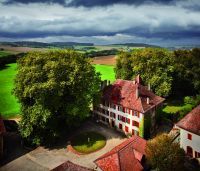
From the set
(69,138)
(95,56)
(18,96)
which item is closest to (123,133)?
(69,138)

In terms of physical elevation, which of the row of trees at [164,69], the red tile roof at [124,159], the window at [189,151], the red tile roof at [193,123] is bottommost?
the window at [189,151]

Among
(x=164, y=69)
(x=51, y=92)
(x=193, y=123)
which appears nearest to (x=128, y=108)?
(x=193, y=123)

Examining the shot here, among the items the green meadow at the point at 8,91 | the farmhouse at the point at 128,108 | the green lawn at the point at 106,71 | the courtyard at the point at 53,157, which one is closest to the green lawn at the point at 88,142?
the courtyard at the point at 53,157

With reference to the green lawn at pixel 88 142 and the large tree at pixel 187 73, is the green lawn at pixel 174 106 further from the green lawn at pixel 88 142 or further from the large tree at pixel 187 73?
the green lawn at pixel 88 142

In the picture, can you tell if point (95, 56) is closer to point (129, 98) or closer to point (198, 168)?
point (129, 98)

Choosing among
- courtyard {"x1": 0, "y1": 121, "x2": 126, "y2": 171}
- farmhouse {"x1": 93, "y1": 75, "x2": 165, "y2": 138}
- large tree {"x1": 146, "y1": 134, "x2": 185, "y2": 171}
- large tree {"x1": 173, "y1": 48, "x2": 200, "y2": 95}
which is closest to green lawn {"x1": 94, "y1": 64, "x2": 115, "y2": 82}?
large tree {"x1": 173, "y1": 48, "x2": 200, "y2": 95}

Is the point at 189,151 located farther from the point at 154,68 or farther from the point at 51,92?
the point at 154,68
